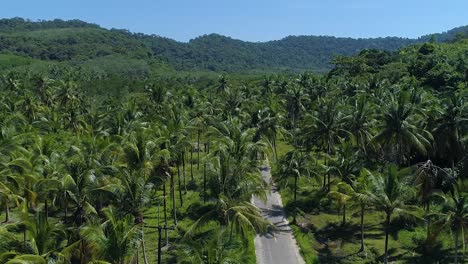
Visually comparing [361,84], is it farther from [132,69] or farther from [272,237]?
[132,69]

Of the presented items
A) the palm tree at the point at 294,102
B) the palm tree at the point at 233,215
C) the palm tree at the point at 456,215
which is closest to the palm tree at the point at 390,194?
the palm tree at the point at 456,215

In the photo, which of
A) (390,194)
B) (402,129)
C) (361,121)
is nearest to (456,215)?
(390,194)

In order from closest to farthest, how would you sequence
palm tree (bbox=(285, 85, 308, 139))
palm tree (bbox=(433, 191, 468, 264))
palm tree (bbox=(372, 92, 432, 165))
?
palm tree (bbox=(433, 191, 468, 264))
palm tree (bbox=(372, 92, 432, 165))
palm tree (bbox=(285, 85, 308, 139))

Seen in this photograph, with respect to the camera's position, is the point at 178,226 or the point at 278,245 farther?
the point at 178,226

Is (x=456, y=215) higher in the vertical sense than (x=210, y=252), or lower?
lower

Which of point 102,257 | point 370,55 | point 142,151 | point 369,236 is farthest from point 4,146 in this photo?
point 370,55

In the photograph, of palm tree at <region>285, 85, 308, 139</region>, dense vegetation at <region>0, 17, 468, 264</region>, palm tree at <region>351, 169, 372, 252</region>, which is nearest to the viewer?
dense vegetation at <region>0, 17, 468, 264</region>

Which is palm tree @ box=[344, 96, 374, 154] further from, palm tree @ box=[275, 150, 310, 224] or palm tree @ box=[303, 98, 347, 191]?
palm tree @ box=[275, 150, 310, 224]

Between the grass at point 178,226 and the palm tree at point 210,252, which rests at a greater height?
the palm tree at point 210,252

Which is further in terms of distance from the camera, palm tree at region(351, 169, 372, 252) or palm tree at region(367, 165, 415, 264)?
palm tree at region(351, 169, 372, 252)

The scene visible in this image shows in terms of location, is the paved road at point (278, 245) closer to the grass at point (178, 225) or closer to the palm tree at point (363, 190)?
the grass at point (178, 225)

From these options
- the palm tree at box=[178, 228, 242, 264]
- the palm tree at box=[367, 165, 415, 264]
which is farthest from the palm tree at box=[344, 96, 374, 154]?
the palm tree at box=[178, 228, 242, 264]

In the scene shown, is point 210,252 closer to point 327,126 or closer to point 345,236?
point 345,236

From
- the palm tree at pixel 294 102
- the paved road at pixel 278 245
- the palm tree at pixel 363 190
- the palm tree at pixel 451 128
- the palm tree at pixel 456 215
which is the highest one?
the palm tree at pixel 294 102
